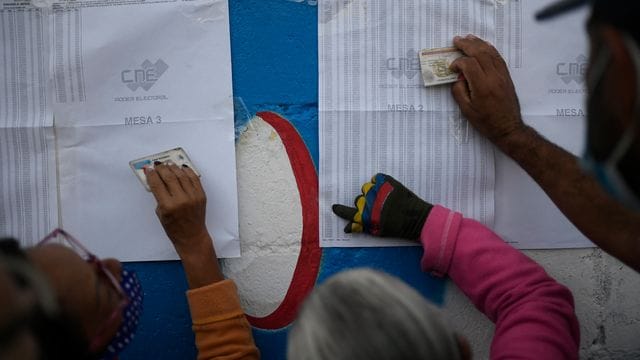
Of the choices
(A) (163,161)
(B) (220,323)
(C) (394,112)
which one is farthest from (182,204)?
(C) (394,112)

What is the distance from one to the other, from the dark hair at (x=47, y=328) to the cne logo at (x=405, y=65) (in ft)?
2.70

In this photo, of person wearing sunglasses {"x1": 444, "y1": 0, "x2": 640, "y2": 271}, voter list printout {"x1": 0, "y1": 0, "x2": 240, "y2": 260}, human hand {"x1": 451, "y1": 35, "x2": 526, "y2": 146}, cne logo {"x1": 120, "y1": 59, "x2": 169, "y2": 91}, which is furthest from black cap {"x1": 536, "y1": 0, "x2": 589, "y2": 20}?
cne logo {"x1": 120, "y1": 59, "x2": 169, "y2": 91}

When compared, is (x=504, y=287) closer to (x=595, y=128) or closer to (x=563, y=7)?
(x=595, y=128)

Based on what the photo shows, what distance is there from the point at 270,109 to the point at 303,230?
0.96ft

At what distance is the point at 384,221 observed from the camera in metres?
1.18

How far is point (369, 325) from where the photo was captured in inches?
28.3

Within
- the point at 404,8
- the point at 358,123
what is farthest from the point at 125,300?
the point at 404,8

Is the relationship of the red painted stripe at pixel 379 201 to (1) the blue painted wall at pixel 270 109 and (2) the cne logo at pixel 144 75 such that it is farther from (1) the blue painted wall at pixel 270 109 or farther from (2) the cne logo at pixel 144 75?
(2) the cne logo at pixel 144 75

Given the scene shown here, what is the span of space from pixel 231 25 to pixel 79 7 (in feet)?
1.15

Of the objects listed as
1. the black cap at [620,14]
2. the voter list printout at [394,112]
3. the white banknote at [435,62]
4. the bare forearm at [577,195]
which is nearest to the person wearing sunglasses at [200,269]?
the voter list printout at [394,112]

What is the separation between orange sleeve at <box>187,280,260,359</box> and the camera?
3.62 feet

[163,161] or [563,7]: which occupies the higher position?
[563,7]

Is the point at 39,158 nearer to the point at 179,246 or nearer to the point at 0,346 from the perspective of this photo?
the point at 179,246

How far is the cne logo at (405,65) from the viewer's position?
1.20 m
